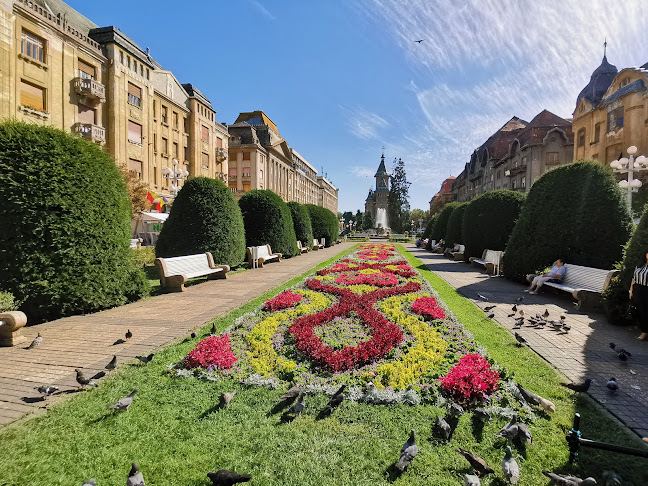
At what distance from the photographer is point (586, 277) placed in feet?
26.8

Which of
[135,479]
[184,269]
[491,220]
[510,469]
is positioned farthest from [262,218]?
[510,469]

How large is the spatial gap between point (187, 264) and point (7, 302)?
5.03 meters

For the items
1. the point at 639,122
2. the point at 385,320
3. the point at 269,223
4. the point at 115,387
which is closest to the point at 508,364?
the point at 385,320

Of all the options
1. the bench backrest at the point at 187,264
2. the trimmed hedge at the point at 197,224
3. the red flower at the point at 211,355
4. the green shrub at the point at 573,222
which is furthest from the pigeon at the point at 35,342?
the green shrub at the point at 573,222

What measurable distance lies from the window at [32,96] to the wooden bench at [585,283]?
30609 mm

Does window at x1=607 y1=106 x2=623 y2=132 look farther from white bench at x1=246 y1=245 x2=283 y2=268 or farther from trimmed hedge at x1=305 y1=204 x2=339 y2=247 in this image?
white bench at x1=246 y1=245 x2=283 y2=268

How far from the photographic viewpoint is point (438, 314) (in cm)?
647

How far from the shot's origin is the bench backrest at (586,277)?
7.63 meters

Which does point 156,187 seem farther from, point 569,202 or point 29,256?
point 569,202

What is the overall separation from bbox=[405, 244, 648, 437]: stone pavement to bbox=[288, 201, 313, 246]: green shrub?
16.2 meters

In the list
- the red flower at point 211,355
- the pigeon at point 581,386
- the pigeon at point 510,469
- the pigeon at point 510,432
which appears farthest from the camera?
the red flower at point 211,355

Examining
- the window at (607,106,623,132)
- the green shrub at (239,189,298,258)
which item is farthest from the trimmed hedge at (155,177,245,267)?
the window at (607,106,623,132)

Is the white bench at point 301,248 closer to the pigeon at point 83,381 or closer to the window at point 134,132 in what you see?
the pigeon at point 83,381

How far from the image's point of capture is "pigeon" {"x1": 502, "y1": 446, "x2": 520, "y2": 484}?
2273 mm
